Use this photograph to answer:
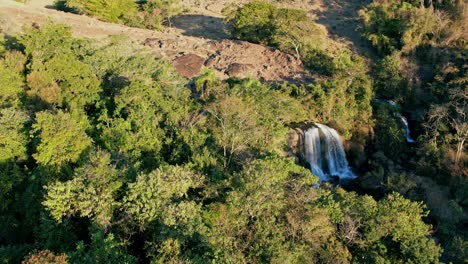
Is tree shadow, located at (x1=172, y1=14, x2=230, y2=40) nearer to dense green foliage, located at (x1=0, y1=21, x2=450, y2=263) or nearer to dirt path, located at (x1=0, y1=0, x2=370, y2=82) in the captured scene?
dirt path, located at (x1=0, y1=0, x2=370, y2=82)

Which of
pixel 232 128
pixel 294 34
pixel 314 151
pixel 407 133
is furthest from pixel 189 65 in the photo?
pixel 407 133

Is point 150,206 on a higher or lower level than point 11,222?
higher

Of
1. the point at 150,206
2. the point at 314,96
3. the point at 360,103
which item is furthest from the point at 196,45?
the point at 150,206

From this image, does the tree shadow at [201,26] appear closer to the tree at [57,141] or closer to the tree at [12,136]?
the tree at [12,136]

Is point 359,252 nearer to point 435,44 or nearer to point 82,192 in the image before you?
point 82,192

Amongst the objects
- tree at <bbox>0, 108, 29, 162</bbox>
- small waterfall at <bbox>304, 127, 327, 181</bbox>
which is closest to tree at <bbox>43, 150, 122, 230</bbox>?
tree at <bbox>0, 108, 29, 162</bbox>

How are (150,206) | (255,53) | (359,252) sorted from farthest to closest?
(255,53), (359,252), (150,206)

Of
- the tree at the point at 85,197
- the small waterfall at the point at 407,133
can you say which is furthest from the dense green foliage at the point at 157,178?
the small waterfall at the point at 407,133

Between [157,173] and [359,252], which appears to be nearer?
[157,173]
